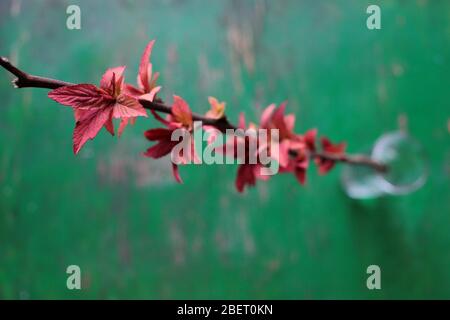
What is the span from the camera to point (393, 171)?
2.62ft

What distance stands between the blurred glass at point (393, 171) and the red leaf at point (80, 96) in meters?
0.57

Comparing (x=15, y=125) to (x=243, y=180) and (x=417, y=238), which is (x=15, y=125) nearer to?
(x=243, y=180)

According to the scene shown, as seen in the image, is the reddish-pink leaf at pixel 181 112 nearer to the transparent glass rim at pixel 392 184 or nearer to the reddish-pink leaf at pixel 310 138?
the reddish-pink leaf at pixel 310 138

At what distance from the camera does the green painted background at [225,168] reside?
794mm

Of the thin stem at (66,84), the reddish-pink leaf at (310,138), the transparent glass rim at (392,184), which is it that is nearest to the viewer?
the thin stem at (66,84)

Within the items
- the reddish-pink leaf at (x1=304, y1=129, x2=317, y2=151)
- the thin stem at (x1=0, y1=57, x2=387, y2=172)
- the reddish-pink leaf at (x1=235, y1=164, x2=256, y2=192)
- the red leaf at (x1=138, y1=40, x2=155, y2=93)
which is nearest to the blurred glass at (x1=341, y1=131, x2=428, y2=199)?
the thin stem at (x1=0, y1=57, x2=387, y2=172)

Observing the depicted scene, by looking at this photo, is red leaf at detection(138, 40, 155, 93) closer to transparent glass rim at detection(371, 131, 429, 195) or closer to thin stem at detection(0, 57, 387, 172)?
thin stem at detection(0, 57, 387, 172)

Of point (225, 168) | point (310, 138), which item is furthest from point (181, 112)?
point (225, 168)

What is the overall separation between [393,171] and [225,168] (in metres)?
0.28

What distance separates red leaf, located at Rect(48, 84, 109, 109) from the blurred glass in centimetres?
57

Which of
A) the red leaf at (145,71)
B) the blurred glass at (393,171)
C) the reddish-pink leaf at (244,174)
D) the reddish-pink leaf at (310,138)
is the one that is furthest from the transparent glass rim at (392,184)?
the red leaf at (145,71)

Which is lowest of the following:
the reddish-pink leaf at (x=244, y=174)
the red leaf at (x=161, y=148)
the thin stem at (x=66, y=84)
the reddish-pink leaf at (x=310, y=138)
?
the reddish-pink leaf at (x=244, y=174)

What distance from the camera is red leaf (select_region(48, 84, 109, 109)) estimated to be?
0.33 metres

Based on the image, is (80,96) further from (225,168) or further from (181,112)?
(225,168)
